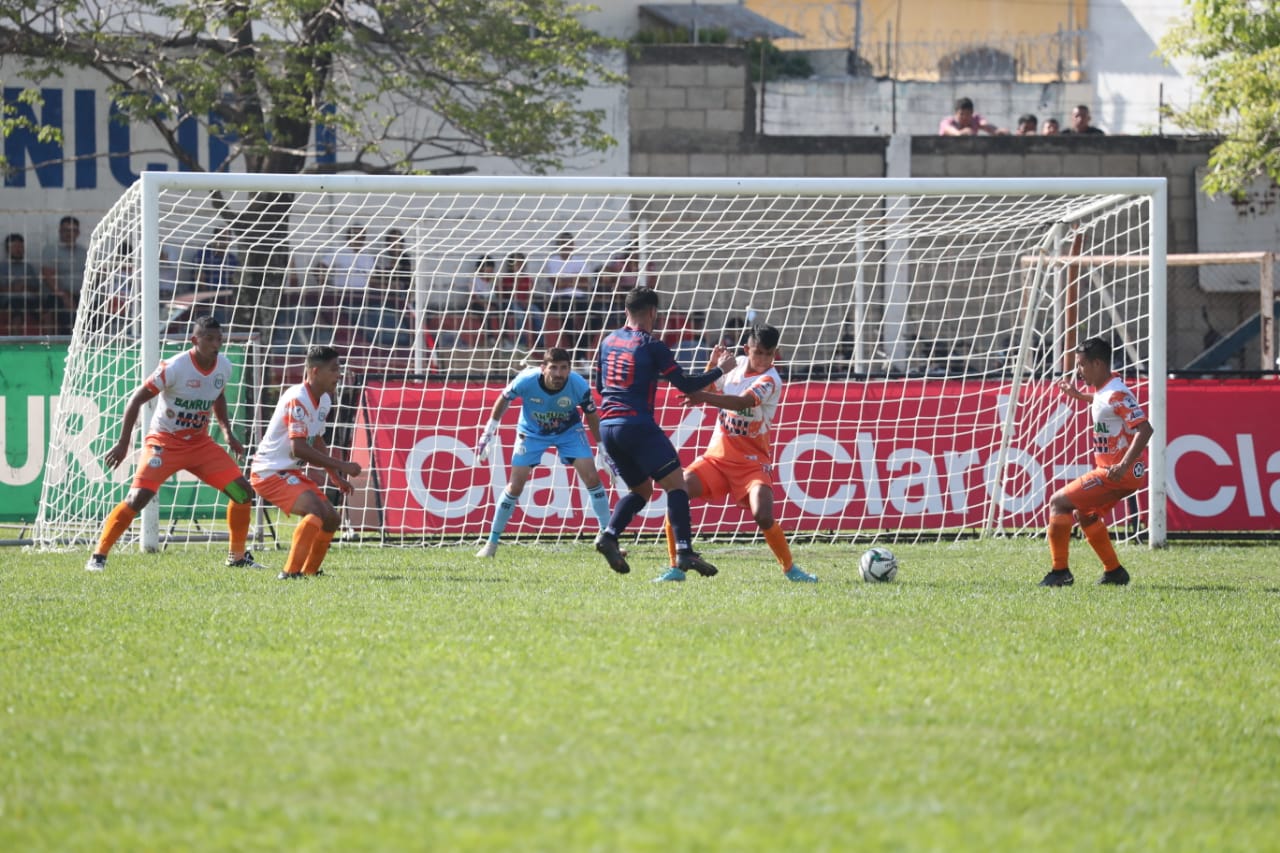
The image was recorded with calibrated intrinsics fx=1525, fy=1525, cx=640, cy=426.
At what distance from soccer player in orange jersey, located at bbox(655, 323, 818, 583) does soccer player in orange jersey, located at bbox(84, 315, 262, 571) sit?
11.3ft

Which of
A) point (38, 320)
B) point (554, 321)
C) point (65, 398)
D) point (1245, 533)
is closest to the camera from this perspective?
point (65, 398)

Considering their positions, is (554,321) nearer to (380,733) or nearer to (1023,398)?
(1023,398)

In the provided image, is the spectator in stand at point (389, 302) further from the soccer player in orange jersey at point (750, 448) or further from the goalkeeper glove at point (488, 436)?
the soccer player in orange jersey at point (750, 448)

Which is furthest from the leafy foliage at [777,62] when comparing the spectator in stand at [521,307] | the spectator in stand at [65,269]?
the spectator in stand at [65,269]

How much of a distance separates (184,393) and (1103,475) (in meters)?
6.96

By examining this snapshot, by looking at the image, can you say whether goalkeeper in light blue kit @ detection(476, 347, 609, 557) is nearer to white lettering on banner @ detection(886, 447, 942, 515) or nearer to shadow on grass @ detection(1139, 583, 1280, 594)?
white lettering on banner @ detection(886, 447, 942, 515)

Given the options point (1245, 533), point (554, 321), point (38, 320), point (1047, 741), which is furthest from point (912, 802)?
point (38, 320)

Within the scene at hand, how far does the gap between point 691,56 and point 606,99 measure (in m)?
1.60

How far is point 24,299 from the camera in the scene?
21.1 m

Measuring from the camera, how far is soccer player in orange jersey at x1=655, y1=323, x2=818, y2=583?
1098 cm

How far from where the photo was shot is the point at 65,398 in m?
13.8

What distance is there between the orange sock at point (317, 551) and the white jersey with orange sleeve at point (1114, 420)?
557 cm

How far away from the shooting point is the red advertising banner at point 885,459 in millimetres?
15289

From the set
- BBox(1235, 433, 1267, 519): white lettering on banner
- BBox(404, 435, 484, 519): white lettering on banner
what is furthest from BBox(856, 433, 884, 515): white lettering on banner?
BBox(404, 435, 484, 519): white lettering on banner
